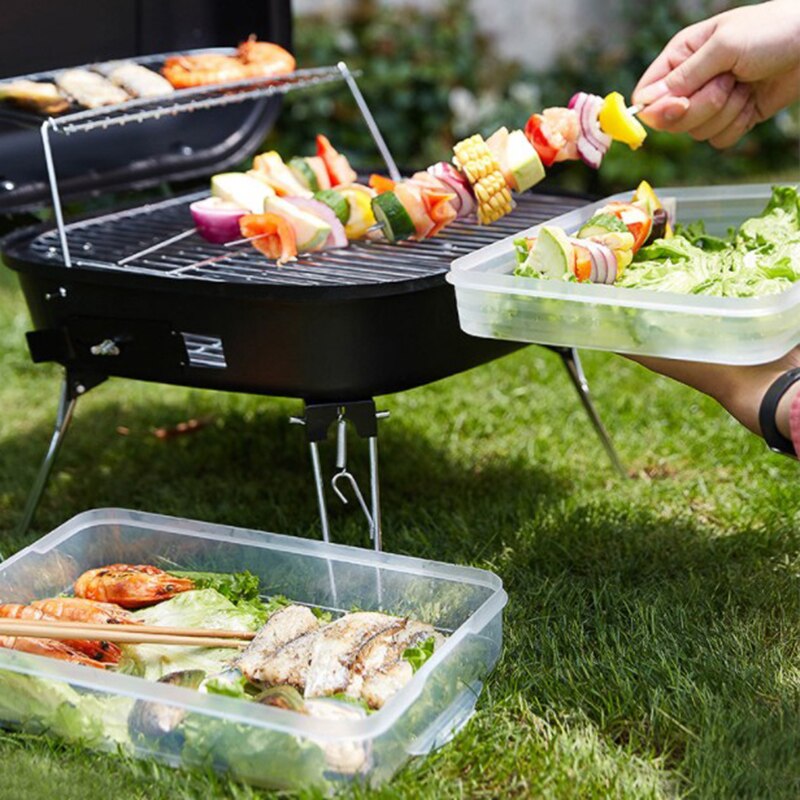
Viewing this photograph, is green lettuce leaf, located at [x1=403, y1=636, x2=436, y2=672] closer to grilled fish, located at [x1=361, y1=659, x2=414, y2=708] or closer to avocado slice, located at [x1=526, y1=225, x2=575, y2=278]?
grilled fish, located at [x1=361, y1=659, x2=414, y2=708]

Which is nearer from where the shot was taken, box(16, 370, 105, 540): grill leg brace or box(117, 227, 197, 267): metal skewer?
box(117, 227, 197, 267): metal skewer

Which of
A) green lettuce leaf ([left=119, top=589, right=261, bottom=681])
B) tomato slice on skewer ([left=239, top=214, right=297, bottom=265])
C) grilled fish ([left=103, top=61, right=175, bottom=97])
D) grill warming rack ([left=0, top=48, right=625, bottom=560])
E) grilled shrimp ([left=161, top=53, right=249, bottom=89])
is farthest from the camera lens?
grilled shrimp ([left=161, top=53, right=249, bottom=89])

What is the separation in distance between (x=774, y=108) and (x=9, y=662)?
192 cm

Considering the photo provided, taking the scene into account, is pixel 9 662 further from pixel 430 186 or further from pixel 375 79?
pixel 375 79

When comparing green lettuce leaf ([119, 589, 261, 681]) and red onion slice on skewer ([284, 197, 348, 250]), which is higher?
red onion slice on skewer ([284, 197, 348, 250])

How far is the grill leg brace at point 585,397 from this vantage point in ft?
11.0

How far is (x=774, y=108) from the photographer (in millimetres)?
2879

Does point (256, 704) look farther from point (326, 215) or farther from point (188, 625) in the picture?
point (326, 215)

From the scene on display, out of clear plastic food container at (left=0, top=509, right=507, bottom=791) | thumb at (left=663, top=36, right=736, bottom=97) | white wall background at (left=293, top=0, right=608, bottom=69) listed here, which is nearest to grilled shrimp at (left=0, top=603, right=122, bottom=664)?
clear plastic food container at (left=0, top=509, right=507, bottom=791)

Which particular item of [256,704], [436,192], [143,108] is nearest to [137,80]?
[143,108]

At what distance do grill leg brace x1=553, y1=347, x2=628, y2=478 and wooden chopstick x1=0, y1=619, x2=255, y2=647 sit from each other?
1314 millimetres

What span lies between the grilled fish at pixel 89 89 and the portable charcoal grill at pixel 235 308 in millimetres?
47

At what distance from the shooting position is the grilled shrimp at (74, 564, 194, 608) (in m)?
2.60

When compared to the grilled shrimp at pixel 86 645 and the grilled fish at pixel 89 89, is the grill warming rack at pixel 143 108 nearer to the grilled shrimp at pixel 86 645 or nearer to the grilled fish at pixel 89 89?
the grilled fish at pixel 89 89
